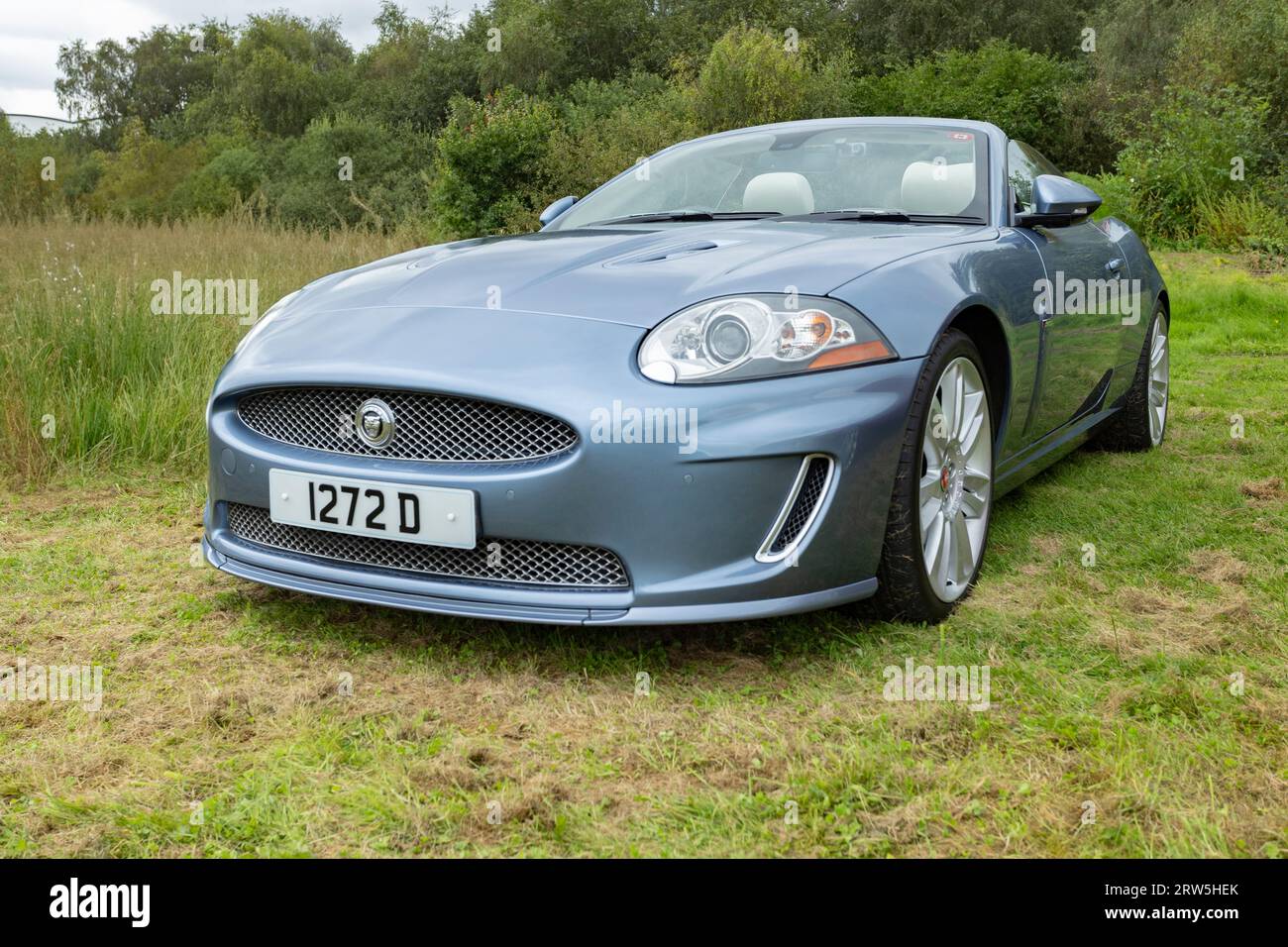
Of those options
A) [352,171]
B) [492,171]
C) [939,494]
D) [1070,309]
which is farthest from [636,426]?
[352,171]

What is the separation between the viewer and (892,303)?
2.61 m

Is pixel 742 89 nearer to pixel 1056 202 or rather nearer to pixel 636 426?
pixel 1056 202

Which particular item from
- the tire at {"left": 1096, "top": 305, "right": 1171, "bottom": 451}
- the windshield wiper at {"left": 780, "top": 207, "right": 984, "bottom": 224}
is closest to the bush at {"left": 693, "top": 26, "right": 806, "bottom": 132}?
the tire at {"left": 1096, "top": 305, "right": 1171, "bottom": 451}

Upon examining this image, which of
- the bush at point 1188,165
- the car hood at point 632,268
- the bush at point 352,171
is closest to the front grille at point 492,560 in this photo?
the car hood at point 632,268

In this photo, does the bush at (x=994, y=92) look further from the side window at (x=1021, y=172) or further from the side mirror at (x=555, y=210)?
the side mirror at (x=555, y=210)

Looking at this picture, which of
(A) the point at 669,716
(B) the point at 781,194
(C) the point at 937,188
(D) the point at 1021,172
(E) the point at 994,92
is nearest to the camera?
(A) the point at 669,716

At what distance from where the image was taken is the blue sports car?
2328mm

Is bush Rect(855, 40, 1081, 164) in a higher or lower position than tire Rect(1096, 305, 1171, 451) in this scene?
higher

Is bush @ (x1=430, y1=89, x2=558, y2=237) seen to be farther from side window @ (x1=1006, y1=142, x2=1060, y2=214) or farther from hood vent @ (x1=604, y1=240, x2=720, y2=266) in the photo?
hood vent @ (x1=604, y1=240, x2=720, y2=266)

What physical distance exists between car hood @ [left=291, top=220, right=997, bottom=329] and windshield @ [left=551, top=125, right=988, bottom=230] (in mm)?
221

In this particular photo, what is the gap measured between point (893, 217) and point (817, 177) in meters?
0.34

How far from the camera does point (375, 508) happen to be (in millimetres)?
2455

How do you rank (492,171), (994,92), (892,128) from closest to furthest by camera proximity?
(892,128), (492,171), (994,92)
